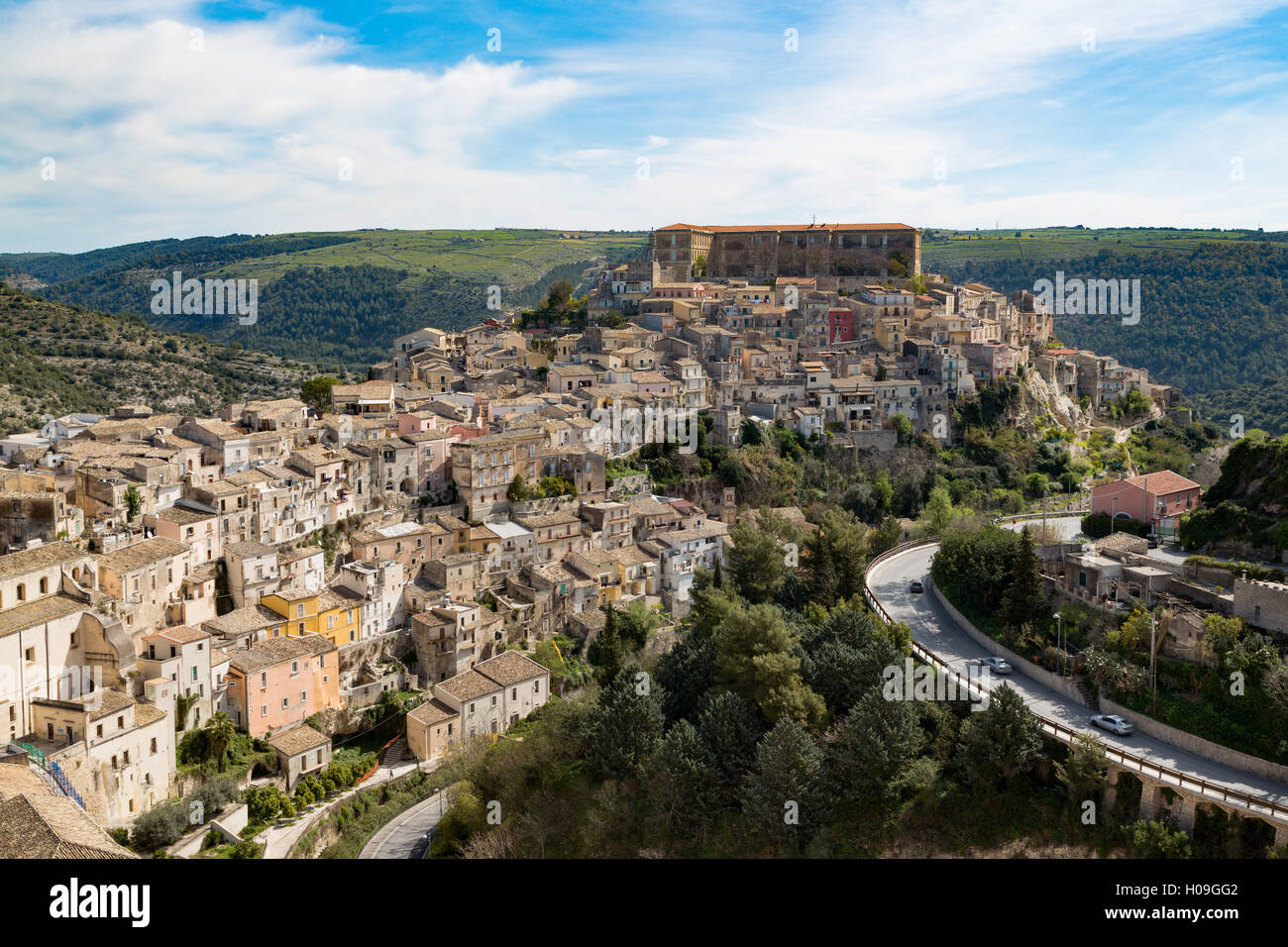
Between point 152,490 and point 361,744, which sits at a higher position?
point 152,490

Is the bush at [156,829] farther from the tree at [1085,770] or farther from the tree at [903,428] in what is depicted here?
the tree at [903,428]

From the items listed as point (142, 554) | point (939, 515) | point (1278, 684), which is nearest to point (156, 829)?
point (142, 554)

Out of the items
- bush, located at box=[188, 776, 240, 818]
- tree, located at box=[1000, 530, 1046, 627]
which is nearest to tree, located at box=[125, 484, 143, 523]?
bush, located at box=[188, 776, 240, 818]

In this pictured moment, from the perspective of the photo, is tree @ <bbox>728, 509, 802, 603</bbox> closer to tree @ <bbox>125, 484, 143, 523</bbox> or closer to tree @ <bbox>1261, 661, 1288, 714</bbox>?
tree @ <bbox>1261, 661, 1288, 714</bbox>

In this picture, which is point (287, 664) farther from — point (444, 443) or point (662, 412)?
point (662, 412)

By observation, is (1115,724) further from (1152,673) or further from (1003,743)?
(1003,743)

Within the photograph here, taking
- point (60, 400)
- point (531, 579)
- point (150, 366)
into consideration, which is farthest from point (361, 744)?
point (150, 366)

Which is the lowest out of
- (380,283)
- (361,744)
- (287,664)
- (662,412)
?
(361,744)
